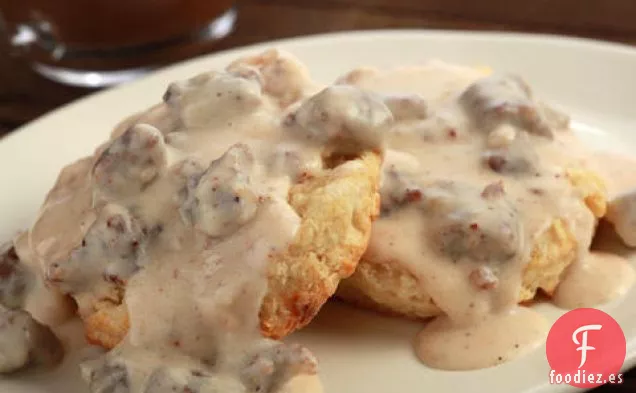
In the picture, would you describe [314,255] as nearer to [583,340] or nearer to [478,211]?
[478,211]

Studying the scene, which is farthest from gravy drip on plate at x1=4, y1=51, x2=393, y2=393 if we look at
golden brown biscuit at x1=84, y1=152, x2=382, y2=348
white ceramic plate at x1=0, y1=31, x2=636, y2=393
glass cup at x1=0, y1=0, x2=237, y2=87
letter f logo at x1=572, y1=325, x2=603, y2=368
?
glass cup at x1=0, y1=0, x2=237, y2=87

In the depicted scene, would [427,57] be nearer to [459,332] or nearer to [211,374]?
[459,332]

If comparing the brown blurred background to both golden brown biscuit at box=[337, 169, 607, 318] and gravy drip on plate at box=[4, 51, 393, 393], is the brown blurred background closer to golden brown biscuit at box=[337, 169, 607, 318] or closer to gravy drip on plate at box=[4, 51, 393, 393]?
gravy drip on plate at box=[4, 51, 393, 393]

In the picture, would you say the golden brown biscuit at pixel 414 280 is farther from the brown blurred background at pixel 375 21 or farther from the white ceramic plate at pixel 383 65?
the brown blurred background at pixel 375 21

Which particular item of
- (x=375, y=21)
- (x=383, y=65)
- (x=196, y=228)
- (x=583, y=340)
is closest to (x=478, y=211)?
(x=583, y=340)

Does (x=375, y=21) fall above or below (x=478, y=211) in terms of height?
below

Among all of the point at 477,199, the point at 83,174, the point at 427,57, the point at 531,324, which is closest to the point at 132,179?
the point at 83,174
